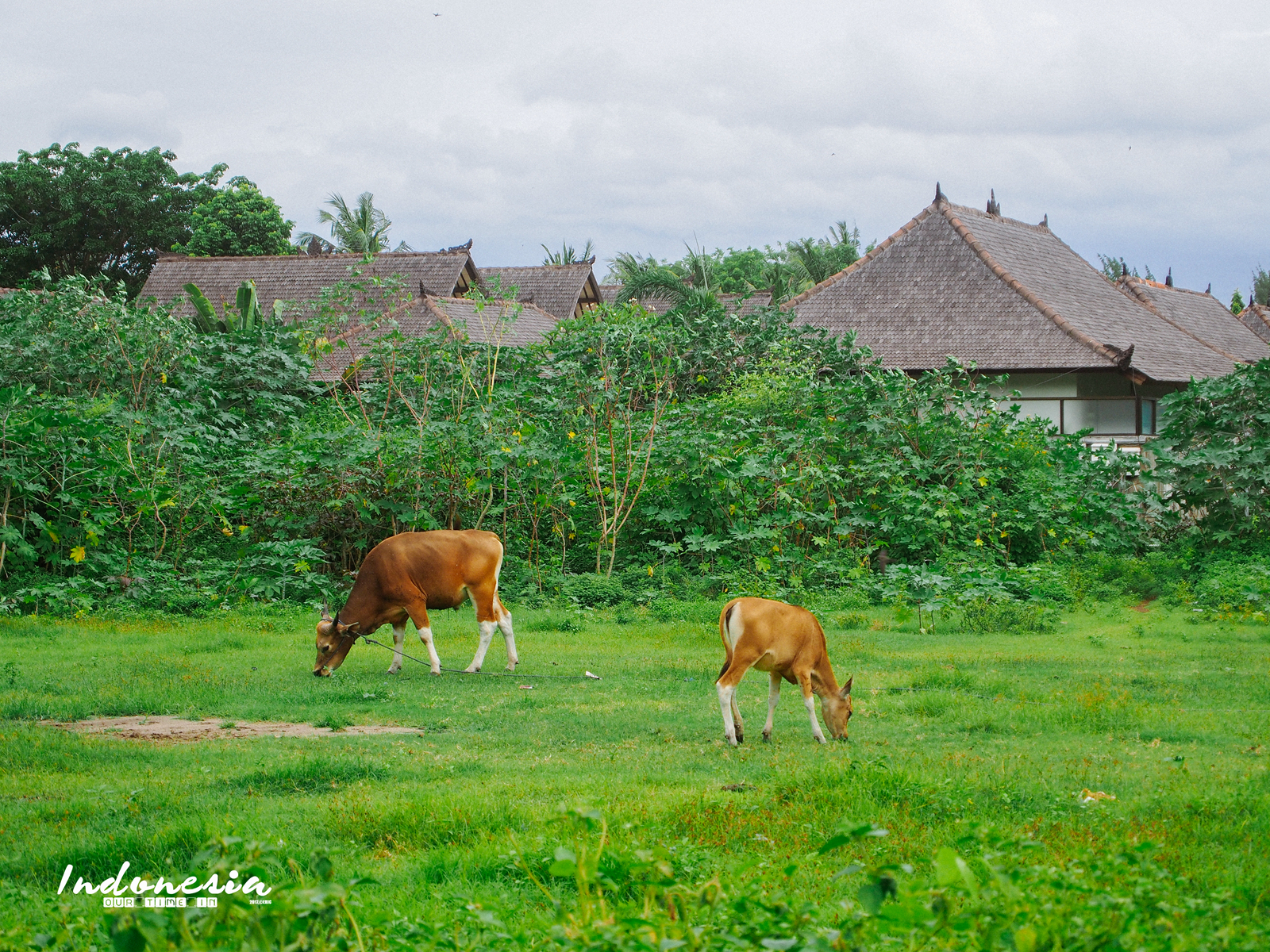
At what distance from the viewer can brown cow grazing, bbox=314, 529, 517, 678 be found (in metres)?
11.7

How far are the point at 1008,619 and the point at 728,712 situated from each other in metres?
6.57

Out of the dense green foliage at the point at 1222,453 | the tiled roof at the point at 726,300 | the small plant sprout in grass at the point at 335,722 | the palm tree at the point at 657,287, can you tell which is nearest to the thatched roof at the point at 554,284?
the tiled roof at the point at 726,300

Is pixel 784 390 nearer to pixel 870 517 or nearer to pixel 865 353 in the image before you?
pixel 870 517

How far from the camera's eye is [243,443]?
65.4 ft

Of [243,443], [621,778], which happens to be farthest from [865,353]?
[621,778]

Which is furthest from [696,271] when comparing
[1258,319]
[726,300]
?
[1258,319]

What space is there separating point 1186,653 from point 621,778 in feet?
23.2

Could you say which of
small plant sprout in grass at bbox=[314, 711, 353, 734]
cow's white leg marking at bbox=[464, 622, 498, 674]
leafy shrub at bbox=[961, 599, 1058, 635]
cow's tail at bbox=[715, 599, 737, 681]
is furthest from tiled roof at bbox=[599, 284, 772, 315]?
cow's tail at bbox=[715, 599, 737, 681]

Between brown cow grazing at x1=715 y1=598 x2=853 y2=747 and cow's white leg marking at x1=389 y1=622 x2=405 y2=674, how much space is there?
4.33 meters

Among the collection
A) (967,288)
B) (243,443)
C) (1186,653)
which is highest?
(967,288)

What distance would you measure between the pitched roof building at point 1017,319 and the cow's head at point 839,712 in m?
17.3

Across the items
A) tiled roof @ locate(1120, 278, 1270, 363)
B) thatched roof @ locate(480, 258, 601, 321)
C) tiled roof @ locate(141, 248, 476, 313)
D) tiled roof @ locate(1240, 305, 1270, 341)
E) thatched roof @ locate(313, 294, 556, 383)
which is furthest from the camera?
thatched roof @ locate(480, 258, 601, 321)

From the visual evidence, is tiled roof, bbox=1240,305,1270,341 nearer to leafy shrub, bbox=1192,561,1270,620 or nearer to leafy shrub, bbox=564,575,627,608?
leafy shrub, bbox=1192,561,1270,620

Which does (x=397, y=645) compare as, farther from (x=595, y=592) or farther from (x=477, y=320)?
(x=477, y=320)
